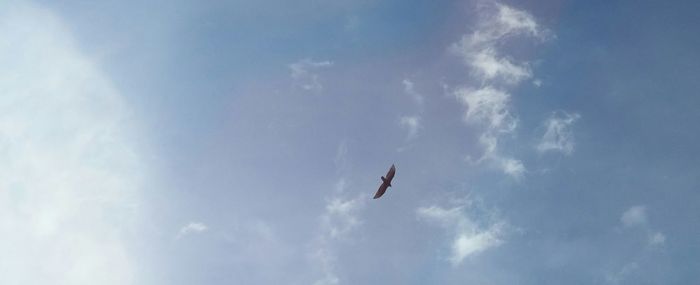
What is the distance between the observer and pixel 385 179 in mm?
98375
